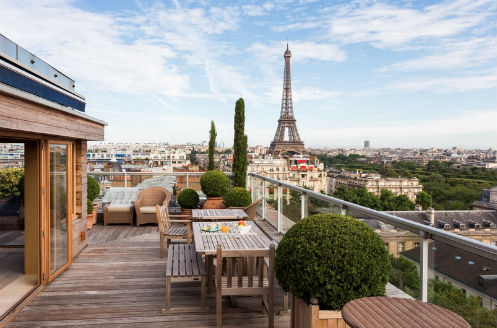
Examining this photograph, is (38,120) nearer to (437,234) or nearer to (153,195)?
(437,234)

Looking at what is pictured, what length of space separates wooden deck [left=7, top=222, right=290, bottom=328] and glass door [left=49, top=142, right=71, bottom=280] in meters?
0.23

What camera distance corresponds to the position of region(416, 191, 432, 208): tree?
28734 millimetres

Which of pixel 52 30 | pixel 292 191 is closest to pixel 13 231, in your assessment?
pixel 292 191

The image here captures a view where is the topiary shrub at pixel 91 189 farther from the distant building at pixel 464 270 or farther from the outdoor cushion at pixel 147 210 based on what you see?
the distant building at pixel 464 270

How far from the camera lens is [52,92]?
4668 mm

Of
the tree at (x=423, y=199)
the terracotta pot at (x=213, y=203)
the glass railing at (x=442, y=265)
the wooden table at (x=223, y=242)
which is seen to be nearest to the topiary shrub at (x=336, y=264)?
the glass railing at (x=442, y=265)

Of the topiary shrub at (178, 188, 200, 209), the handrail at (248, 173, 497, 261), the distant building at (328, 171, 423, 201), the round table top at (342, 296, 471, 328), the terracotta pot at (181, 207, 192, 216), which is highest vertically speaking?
the handrail at (248, 173, 497, 261)

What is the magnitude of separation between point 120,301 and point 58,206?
1.62 meters

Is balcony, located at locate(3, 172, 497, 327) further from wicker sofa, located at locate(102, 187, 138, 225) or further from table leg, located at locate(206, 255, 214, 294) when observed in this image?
wicker sofa, located at locate(102, 187, 138, 225)

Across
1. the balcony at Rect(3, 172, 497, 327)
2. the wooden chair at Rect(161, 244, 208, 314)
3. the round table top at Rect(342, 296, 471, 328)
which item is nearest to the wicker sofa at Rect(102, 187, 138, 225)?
the balcony at Rect(3, 172, 497, 327)

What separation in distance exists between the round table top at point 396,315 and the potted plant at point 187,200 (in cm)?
745

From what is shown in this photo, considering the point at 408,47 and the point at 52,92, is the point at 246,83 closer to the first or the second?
the point at 408,47

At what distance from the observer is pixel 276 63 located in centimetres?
8125

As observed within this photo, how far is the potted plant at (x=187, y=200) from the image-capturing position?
9.45m
